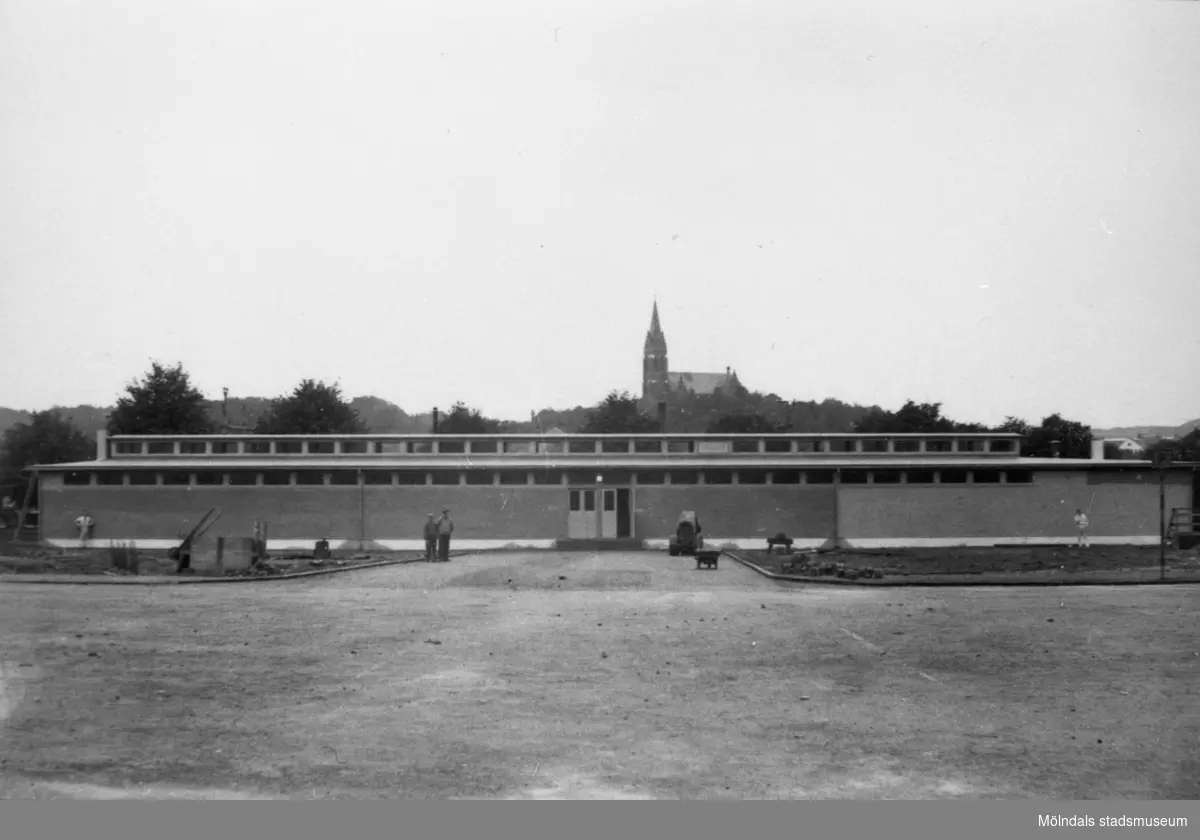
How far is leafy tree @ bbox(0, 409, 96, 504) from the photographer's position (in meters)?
39.9

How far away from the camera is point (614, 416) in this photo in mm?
62562

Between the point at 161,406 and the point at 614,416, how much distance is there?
26053mm

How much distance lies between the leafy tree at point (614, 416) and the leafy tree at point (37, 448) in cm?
2623

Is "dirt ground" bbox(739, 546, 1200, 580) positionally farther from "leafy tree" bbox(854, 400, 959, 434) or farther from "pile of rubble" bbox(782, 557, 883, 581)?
"leafy tree" bbox(854, 400, 959, 434)

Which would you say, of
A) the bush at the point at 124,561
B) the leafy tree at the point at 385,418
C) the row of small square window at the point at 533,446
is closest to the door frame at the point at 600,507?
the row of small square window at the point at 533,446

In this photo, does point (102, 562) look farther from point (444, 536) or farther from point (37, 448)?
point (37, 448)

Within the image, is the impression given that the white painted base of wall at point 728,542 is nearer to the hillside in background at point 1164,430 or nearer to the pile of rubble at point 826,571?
the pile of rubble at point 826,571

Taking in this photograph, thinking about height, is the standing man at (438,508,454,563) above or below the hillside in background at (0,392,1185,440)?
below

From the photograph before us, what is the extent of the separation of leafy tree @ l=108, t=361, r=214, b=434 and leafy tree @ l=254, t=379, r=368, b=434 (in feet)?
46.3

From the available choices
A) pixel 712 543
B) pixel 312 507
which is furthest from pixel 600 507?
pixel 312 507

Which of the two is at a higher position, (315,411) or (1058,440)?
(315,411)

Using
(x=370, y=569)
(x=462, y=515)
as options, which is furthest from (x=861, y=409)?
(x=370, y=569)

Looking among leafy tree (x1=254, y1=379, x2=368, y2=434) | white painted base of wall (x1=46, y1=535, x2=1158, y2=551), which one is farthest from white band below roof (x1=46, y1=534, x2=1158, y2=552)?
leafy tree (x1=254, y1=379, x2=368, y2=434)

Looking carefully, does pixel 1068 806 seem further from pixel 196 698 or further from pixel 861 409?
pixel 861 409
